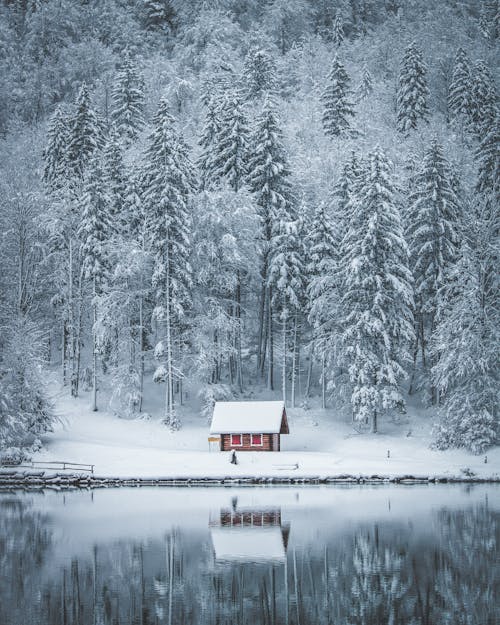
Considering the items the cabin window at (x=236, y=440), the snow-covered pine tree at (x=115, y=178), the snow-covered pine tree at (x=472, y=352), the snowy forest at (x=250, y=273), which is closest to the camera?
the snow-covered pine tree at (x=472, y=352)

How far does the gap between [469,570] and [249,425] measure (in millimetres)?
26559

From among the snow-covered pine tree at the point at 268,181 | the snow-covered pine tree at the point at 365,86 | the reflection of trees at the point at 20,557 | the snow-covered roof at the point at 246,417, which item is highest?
the snow-covered pine tree at the point at 365,86

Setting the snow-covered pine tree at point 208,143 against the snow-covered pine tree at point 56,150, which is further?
the snow-covered pine tree at point 56,150

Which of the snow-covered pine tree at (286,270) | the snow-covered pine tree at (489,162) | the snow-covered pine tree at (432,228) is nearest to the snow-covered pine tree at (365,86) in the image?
the snow-covered pine tree at (489,162)

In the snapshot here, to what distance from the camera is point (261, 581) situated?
78.6ft

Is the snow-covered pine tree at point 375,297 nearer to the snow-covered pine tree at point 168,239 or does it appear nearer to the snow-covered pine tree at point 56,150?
the snow-covered pine tree at point 168,239

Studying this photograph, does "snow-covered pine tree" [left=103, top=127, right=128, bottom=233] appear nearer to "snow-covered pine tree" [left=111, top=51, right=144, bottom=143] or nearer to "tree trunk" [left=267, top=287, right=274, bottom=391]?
"tree trunk" [left=267, top=287, right=274, bottom=391]

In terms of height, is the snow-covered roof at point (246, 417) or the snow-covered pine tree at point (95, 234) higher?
the snow-covered pine tree at point (95, 234)

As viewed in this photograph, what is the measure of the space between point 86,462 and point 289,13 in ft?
330

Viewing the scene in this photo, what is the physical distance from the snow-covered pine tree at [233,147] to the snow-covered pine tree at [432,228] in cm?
1308

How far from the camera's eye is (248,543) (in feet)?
94.7

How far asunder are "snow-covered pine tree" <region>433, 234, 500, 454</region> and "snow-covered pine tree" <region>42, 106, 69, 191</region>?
37375 millimetres

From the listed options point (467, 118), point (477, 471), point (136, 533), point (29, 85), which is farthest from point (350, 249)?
point (29, 85)

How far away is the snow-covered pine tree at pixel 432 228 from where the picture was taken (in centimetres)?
5272
